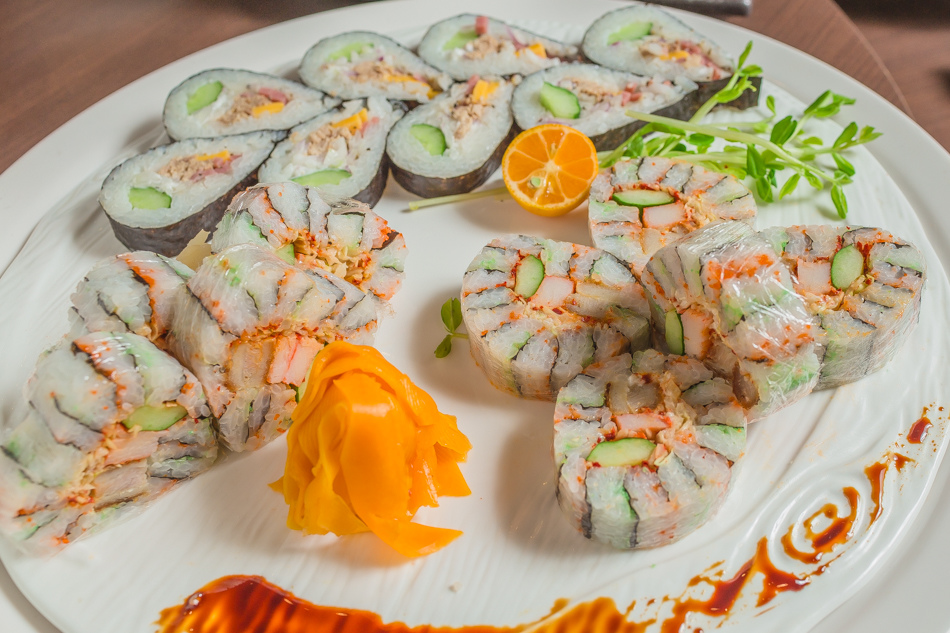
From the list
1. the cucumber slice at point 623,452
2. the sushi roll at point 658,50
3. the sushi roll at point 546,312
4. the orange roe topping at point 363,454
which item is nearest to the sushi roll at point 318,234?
the sushi roll at point 546,312

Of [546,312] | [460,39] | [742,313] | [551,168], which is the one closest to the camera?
[742,313]

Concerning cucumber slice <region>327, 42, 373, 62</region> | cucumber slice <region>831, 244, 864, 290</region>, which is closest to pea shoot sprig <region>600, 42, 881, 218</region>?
cucumber slice <region>831, 244, 864, 290</region>

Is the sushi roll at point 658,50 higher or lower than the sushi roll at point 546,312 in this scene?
higher

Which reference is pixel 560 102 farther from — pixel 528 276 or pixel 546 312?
pixel 546 312

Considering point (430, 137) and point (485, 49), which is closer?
point (430, 137)

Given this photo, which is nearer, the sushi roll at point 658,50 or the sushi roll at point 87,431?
the sushi roll at point 87,431

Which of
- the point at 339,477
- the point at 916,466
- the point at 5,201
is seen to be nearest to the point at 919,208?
the point at 916,466

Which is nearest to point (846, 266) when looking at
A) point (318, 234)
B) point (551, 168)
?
point (551, 168)

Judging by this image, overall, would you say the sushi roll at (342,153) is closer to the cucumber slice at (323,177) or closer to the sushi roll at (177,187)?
the cucumber slice at (323,177)
